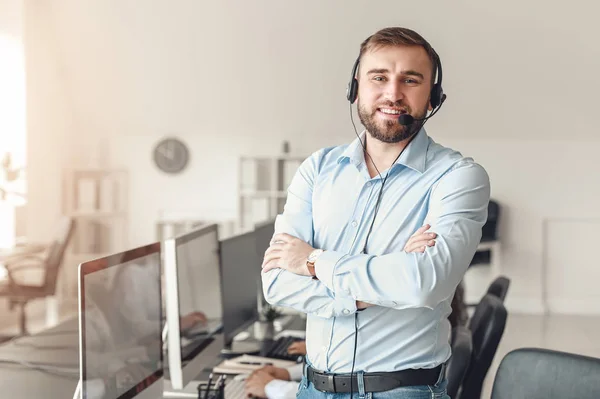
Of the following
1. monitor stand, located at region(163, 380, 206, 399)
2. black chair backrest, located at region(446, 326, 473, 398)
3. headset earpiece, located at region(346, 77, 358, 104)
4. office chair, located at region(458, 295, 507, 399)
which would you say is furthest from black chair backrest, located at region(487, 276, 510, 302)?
headset earpiece, located at region(346, 77, 358, 104)

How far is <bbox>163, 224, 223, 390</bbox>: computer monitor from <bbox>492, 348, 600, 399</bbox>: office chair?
0.93 meters

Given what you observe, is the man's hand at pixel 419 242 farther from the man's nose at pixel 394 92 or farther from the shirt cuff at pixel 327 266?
the man's nose at pixel 394 92

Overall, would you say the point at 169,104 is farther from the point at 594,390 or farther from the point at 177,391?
the point at 594,390

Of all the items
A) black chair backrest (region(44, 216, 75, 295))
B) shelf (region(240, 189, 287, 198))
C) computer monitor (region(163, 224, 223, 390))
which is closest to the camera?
computer monitor (region(163, 224, 223, 390))

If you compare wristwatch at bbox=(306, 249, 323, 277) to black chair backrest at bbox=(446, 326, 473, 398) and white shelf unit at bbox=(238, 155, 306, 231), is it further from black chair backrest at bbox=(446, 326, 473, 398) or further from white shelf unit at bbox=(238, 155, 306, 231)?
white shelf unit at bbox=(238, 155, 306, 231)

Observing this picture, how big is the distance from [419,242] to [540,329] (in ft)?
17.8

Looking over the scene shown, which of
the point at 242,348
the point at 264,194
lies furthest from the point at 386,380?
the point at 264,194

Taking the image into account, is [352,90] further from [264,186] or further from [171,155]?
[171,155]

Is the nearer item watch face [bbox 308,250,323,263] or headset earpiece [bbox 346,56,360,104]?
watch face [bbox 308,250,323,263]

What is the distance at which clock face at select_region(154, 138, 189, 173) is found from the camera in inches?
312

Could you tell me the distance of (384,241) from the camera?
1744 mm

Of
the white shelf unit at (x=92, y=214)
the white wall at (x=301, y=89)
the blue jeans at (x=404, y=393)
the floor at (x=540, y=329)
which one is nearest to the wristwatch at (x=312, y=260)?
the blue jeans at (x=404, y=393)

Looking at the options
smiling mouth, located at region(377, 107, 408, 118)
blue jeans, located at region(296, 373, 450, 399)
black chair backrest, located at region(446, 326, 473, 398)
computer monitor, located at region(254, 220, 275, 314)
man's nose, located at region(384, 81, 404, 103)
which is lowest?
black chair backrest, located at region(446, 326, 473, 398)

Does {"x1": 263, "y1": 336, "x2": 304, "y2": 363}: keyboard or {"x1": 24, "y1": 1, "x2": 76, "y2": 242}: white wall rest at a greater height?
{"x1": 24, "y1": 1, "x2": 76, "y2": 242}: white wall
